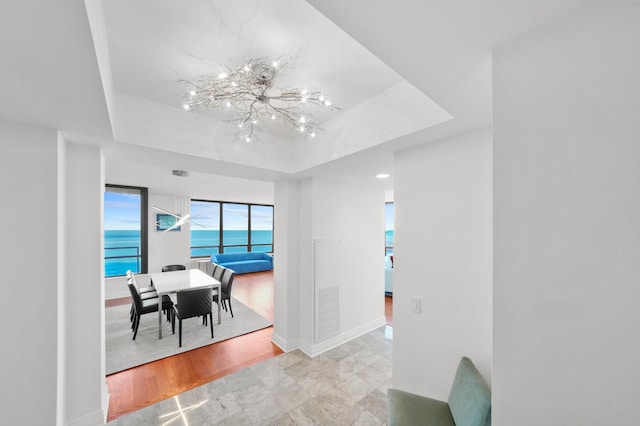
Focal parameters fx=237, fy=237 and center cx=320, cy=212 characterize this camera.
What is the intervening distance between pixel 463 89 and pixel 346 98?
1.01 meters

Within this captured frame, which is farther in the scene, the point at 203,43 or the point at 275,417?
the point at 275,417

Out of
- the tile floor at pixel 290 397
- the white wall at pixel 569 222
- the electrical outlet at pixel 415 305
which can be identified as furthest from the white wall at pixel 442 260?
the white wall at pixel 569 222

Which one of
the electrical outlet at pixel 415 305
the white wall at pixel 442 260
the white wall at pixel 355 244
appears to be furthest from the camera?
the white wall at pixel 355 244

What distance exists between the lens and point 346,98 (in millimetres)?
2023

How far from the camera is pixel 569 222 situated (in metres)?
0.75

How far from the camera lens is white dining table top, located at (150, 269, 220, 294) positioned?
362 centimetres

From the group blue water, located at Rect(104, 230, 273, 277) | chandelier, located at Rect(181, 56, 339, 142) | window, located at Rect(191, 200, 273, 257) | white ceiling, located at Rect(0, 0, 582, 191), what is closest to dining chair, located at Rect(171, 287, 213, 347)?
white ceiling, located at Rect(0, 0, 582, 191)

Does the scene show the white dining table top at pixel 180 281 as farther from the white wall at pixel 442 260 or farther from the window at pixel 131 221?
the white wall at pixel 442 260

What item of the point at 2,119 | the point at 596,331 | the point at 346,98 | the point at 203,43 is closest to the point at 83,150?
the point at 2,119

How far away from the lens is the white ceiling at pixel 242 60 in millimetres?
796

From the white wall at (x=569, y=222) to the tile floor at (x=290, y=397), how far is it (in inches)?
66.7

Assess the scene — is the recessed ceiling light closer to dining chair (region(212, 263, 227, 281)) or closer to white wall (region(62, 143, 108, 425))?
dining chair (region(212, 263, 227, 281))

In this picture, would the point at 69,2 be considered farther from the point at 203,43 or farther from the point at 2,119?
the point at 2,119

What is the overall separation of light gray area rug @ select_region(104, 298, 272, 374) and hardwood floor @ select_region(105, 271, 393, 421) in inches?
6.3
